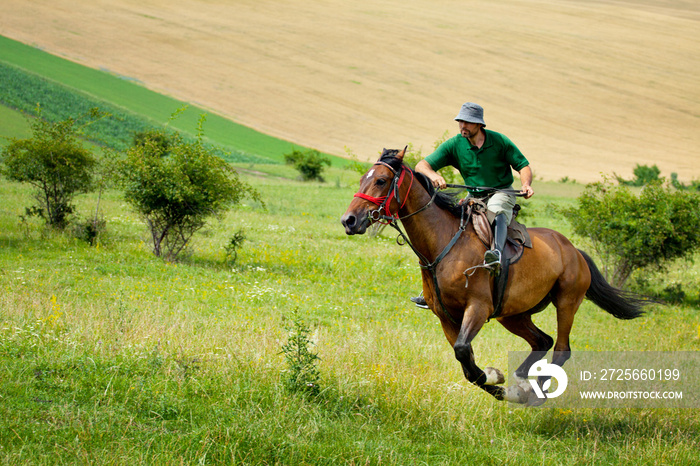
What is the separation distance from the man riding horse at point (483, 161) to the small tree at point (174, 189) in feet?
25.8

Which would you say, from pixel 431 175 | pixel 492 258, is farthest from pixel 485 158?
pixel 492 258

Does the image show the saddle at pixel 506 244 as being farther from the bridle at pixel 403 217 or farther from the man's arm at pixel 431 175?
the man's arm at pixel 431 175

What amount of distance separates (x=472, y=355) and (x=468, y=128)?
2502mm

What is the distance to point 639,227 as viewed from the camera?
52.2ft

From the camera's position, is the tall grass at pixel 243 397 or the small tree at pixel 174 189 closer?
the tall grass at pixel 243 397

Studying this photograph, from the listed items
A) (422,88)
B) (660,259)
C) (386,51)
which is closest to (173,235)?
(660,259)

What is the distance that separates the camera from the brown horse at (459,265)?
6070 millimetres

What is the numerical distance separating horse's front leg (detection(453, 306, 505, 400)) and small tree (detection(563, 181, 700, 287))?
11.2 metres

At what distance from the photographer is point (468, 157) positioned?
23.2 ft

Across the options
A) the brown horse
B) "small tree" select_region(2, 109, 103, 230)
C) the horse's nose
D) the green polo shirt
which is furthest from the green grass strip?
the horse's nose

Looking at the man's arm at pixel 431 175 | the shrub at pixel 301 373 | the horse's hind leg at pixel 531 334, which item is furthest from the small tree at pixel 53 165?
the horse's hind leg at pixel 531 334

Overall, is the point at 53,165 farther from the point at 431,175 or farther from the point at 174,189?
the point at 431,175

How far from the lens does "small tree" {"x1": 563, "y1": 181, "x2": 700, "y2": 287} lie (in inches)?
630

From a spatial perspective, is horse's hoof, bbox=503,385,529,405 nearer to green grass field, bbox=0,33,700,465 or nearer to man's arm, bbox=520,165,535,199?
green grass field, bbox=0,33,700,465
